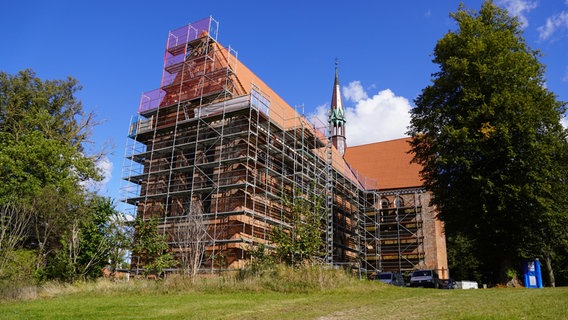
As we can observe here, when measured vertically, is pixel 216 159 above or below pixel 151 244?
above

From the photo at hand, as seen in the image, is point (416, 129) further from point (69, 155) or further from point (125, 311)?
point (69, 155)

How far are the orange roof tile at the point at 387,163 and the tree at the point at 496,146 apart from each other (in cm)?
1868

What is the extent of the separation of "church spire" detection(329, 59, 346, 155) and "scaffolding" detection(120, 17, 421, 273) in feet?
52.2

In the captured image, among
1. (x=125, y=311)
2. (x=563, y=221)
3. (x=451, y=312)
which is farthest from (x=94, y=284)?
(x=563, y=221)

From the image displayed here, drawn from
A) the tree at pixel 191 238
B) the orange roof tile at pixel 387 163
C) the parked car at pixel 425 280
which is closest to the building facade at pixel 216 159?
the tree at pixel 191 238

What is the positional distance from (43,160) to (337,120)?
32.0 meters

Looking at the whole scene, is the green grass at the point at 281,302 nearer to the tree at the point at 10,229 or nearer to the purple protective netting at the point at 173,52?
the tree at the point at 10,229

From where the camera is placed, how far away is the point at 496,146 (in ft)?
59.8

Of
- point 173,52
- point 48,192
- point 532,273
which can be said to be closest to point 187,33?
point 173,52

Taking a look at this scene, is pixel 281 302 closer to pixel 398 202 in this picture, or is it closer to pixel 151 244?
pixel 151 244

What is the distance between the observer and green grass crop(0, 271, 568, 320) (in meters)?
8.73

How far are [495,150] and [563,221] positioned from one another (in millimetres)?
3959

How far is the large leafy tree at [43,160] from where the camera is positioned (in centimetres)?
2152

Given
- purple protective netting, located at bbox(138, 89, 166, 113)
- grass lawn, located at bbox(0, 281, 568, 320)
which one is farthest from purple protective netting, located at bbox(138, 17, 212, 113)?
grass lawn, located at bbox(0, 281, 568, 320)
